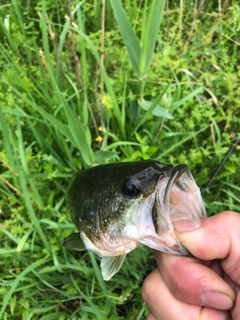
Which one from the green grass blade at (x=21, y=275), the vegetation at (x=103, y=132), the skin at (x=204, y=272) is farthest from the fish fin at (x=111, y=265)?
the green grass blade at (x=21, y=275)

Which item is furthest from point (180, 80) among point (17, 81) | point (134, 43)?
point (17, 81)

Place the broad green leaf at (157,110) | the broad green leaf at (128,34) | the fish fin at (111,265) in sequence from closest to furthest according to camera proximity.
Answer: the fish fin at (111,265) < the broad green leaf at (128,34) < the broad green leaf at (157,110)

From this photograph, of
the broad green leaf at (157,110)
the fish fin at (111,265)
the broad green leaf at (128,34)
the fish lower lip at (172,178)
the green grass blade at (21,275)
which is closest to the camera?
the fish lower lip at (172,178)

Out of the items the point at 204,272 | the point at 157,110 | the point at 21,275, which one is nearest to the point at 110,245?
the point at 204,272

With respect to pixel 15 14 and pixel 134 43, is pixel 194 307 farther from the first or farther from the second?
pixel 15 14

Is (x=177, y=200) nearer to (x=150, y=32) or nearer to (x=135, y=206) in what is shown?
(x=135, y=206)

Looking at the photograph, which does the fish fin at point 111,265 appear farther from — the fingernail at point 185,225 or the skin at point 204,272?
the fingernail at point 185,225

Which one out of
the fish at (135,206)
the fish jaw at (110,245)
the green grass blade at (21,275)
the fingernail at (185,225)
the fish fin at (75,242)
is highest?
the fish at (135,206)
